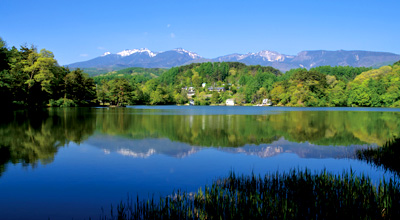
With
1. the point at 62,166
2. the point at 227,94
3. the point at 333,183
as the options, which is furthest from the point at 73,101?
the point at 227,94

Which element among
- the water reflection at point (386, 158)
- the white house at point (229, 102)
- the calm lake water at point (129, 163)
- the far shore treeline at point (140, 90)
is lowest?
the calm lake water at point (129, 163)

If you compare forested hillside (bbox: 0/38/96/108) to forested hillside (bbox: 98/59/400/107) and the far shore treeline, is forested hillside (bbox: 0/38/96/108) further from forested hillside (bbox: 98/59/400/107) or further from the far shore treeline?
forested hillside (bbox: 98/59/400/107)

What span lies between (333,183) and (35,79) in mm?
58296

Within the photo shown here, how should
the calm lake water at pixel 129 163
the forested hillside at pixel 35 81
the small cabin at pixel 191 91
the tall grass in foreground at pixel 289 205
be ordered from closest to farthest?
the tall grass in foreground at pixel 289 205 → the calm lake water at pixel 129 163 → the forested hillside at pixel 35 81 → the small cabin at pixel 191 91

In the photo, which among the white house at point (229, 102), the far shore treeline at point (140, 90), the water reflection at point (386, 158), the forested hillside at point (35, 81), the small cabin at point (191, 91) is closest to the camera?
the water reflection at point (386, 158)

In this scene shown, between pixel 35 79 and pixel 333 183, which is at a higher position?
pixel 35 79

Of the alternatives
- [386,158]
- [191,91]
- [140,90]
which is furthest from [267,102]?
[386,158]

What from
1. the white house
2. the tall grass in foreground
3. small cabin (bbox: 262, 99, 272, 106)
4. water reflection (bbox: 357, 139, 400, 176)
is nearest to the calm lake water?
water reflection (bbox: 357, 139, 400, 176)

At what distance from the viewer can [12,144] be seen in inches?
560

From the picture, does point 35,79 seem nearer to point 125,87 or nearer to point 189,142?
point 125,87

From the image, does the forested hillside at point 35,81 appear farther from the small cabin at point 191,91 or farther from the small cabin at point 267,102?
the small cabin at point 191,91

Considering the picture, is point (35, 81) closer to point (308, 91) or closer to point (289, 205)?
point (289, 205)

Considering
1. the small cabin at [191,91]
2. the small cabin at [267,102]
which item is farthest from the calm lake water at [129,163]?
the small cabin at [191,91]

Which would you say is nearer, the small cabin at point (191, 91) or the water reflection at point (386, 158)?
the water reflection at point (386, 158)
